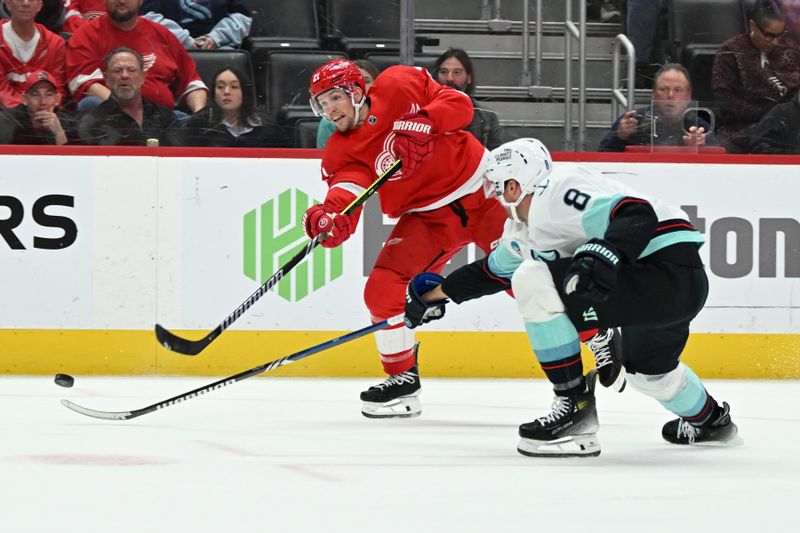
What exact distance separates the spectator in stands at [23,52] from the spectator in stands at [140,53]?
56 mm

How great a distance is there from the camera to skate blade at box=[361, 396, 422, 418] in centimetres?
416

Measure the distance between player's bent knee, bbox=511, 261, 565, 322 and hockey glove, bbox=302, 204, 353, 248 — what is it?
97 cm

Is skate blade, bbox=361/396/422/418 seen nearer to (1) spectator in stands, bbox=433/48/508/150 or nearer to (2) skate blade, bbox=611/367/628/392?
(2) skate blade, bbox=611/367/628/392

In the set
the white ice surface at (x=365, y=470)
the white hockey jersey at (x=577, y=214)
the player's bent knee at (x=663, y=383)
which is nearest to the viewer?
the white ice surface at (x=365, y=470)

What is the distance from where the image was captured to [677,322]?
3201mm

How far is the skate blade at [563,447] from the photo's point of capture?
3164mm

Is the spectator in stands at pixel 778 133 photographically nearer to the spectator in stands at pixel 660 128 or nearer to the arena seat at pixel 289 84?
the spectator in stands at pixel 660 128

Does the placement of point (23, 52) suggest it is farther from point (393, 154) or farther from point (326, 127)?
point (393, 154)

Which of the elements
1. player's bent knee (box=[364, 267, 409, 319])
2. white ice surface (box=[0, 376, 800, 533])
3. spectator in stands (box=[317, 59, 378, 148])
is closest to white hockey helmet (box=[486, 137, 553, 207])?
white ice surface (box=[0, 376, 800, 533])

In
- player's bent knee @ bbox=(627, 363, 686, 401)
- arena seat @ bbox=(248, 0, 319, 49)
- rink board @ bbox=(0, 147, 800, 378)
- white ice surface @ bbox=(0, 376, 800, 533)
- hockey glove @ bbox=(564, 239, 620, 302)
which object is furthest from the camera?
arena seat @ bbox=(248, 0, 319, 49)

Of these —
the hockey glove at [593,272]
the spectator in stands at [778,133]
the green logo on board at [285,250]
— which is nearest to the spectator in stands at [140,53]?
the green logo on board at [285,250]

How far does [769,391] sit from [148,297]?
2.44m

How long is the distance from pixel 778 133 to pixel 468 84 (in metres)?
1.32

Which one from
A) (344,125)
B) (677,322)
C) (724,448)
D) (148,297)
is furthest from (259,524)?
(148,297)
